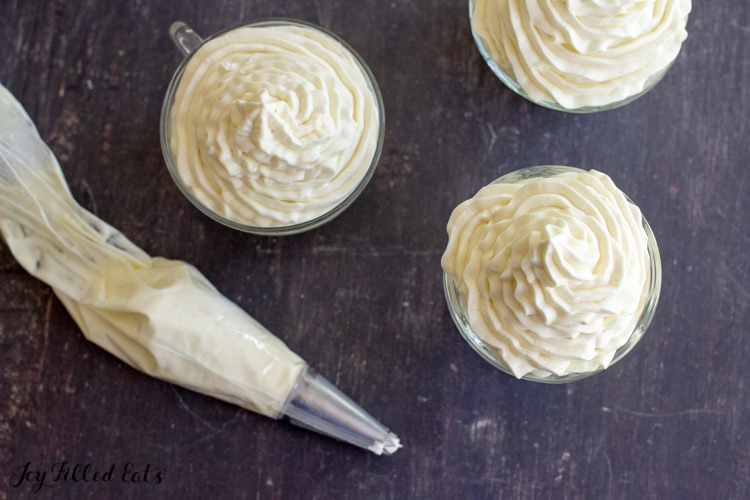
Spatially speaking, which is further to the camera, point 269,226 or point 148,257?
point 148,257

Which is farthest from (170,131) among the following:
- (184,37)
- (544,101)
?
(544,101)

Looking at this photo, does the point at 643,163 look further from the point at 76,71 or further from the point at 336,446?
the point at 76,71

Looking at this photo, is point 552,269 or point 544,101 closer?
point 552,269

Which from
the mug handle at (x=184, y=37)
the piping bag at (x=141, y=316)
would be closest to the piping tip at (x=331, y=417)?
the piping bag at (x=141, y=316)

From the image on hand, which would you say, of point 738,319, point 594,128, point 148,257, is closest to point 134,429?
point 148,257

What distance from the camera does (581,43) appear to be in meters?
1.15

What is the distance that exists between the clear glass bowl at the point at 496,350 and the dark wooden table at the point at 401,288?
12cm

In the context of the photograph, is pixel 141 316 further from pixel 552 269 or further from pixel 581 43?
pixel 581 43

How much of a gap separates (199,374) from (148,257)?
0.78ft

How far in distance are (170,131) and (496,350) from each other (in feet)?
2.13

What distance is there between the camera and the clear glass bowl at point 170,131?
1238mm

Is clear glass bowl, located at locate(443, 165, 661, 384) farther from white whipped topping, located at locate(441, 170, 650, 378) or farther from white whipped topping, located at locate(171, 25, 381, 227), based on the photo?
white whipped topping, located at locate(171, 25, 381, 227)

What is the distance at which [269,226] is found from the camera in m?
1.22

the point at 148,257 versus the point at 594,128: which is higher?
the point at 594,128
